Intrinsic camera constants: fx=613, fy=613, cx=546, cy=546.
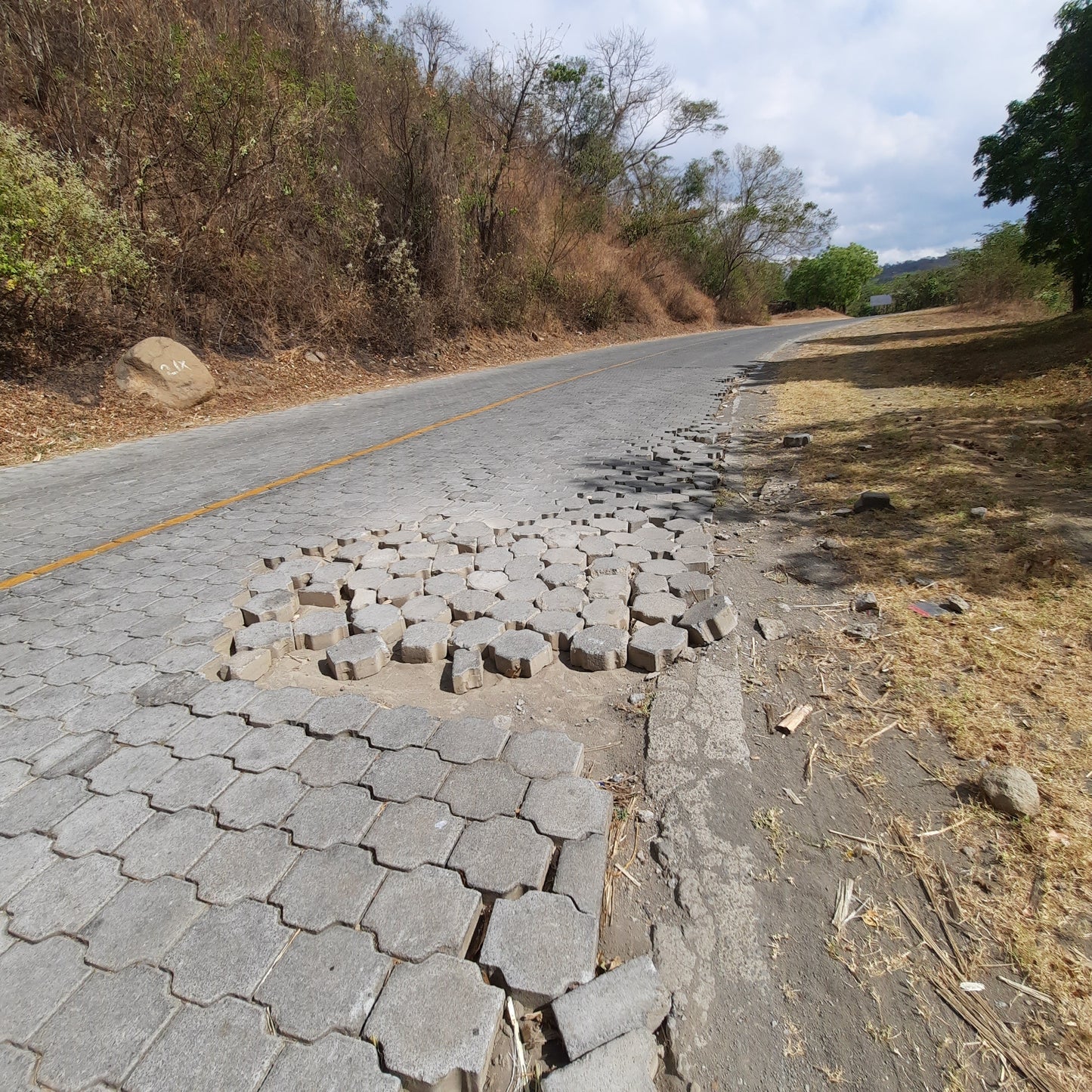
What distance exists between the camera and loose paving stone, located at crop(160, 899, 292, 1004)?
1.43 m

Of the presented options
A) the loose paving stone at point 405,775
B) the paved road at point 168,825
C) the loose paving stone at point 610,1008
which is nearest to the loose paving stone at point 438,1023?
the paved road at point 168,825

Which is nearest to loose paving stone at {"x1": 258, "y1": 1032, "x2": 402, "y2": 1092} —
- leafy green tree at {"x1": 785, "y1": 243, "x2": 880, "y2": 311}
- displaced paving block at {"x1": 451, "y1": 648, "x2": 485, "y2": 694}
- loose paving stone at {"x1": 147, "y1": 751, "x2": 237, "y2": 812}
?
loose paving stone at {"x1": 147, "y1": 751, "x2": 237, "y2": 812}

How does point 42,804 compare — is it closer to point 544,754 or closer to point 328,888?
point 328,888

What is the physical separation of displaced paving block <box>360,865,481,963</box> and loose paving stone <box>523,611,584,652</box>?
1.24 meters

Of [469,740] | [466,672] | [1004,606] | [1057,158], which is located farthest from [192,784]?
[1057,158]

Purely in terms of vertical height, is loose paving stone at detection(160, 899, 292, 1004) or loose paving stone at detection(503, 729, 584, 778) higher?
loose paving stone at detection(160, 899, 292, 1004)

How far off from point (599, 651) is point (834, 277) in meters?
77.2

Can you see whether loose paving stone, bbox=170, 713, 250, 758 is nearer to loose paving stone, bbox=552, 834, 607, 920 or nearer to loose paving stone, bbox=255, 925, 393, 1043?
loose paving stone, bbox=255, 925, 393, 1043

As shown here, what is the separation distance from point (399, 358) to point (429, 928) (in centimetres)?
1440

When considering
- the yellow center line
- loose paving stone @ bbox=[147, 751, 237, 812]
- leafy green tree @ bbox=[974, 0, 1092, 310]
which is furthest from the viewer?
leafy green tree @ bbox=[974, 0, 1092, 310]

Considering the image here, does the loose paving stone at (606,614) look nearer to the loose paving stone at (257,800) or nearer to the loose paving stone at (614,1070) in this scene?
the loose paving stone at (257,800)

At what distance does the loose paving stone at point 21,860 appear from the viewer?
171 cm

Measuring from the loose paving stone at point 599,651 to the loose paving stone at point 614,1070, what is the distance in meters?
1.47

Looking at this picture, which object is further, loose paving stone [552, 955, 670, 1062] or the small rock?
the small rock
